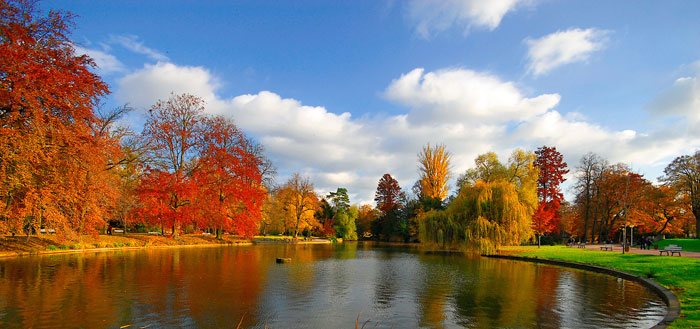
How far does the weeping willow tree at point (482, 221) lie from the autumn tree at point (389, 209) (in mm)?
36377

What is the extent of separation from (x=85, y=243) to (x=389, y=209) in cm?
5437

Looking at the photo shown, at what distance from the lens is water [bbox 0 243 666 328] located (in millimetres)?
10312

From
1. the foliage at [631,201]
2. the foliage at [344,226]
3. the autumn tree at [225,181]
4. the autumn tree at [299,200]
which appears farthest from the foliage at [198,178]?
the foliage at [631,201]

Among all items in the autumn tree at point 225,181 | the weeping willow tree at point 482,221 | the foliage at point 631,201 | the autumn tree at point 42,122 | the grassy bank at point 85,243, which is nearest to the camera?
the autumn tree at point 42,122

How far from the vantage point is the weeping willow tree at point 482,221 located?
32.2 metres

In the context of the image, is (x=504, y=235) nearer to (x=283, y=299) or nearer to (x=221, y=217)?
(x=283, y=299)

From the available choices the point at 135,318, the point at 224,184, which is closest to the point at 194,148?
the point at 224,184

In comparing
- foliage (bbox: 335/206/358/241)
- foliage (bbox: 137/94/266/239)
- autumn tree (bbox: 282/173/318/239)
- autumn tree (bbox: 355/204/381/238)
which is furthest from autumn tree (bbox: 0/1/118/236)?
autumn tree (bbox: 355/204/381/238)

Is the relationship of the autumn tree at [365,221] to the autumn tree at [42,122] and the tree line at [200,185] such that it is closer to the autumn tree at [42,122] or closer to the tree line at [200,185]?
the tree line at [200,185]

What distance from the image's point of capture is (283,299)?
520 inches

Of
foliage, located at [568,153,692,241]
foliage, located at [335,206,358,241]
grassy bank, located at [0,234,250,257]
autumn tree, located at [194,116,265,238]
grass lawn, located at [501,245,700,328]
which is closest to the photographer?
grass lawn, located at [501,245,700,328]

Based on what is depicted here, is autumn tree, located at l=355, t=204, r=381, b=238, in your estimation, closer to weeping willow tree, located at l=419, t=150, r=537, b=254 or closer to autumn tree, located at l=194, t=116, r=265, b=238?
autumn tree, located at l=194, t=116, r=265, b=238

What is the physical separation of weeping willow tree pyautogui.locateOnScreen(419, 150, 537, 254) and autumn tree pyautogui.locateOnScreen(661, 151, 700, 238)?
24245mm

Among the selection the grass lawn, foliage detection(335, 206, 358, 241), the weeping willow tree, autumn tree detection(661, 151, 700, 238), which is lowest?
foliage detection(335, 206, 358, 241)
